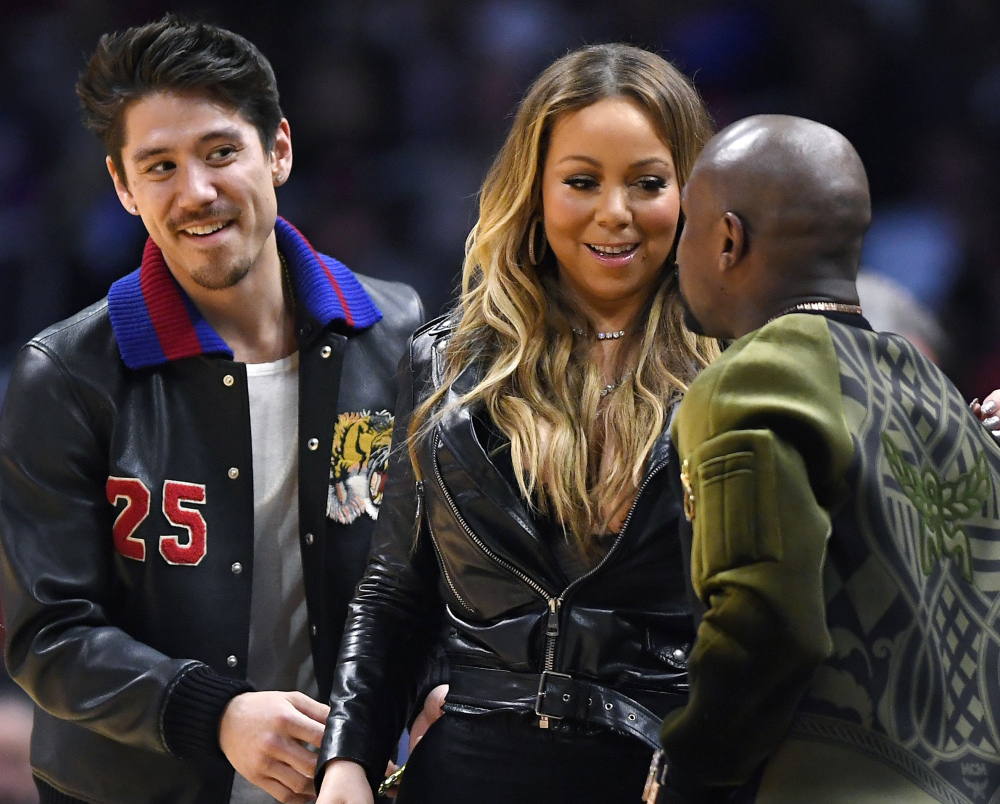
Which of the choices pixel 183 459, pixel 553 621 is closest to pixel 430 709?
pixel 553 621

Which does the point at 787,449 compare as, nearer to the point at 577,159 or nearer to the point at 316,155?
the point at 577,159

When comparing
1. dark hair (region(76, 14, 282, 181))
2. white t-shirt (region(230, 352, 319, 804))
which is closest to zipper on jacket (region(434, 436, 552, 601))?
white t-shirt (region(230, 352, 319, 804))

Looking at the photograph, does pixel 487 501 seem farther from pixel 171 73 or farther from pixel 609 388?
pixel 171 73

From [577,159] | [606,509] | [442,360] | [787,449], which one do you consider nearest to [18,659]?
[442,360]

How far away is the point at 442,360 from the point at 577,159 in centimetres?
36

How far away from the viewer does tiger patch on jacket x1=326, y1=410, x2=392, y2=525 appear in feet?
7.51

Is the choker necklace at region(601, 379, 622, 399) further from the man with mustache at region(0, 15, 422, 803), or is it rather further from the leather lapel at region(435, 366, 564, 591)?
the man with mustache at region(0, 15, 422, 803)

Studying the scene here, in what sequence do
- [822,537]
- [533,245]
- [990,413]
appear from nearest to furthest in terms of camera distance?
[822,537] → [990,413] → [533,245]

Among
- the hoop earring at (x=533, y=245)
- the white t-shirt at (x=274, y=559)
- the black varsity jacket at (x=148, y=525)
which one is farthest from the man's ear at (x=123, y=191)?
the hoop earring at (x=533, y=245)

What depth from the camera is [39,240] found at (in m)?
3.92

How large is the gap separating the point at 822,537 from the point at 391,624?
897 mm

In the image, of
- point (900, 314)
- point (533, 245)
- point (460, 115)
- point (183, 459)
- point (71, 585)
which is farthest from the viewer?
point (460, 115)

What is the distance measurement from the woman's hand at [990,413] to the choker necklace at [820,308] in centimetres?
35

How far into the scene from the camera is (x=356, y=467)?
2305mm
